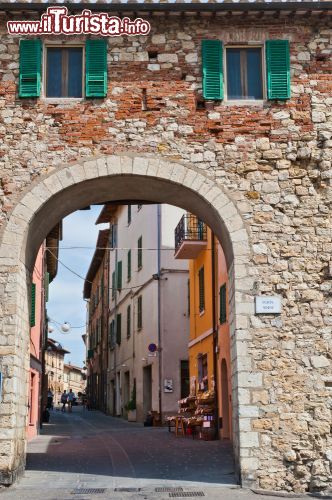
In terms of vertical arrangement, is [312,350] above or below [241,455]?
above

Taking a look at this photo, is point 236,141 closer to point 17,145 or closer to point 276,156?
point 276,156

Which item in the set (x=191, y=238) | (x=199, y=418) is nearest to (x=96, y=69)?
(x=199, y=418)

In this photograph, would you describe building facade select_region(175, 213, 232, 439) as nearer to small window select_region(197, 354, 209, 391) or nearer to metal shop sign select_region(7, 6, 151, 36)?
small window select_region(197, 354, 209, 391)

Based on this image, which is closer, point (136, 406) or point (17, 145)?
point (17, 145)

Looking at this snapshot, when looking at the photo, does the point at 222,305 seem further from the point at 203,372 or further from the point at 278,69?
the point at 278,69

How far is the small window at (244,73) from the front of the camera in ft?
36.2

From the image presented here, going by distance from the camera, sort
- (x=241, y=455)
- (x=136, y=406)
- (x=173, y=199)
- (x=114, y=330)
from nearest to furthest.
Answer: (x=241, y=455) < (x=173, y=199) < (x=136, y=406) < (x=114, y=330)

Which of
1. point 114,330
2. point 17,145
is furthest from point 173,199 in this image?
point 114,330

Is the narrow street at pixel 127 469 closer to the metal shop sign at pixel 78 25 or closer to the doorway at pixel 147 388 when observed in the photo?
the metal shop sign at pixel 78 25

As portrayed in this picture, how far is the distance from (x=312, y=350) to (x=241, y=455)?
1810 mm

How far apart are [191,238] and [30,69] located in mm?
10838

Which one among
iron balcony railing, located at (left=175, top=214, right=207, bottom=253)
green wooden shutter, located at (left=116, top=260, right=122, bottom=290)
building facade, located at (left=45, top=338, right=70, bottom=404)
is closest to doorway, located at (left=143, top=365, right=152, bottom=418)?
iron balcony railing, located at (left=175, top=214, right=207, bottom=253)

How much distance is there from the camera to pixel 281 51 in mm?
10914

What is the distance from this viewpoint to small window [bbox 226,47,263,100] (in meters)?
11.0
